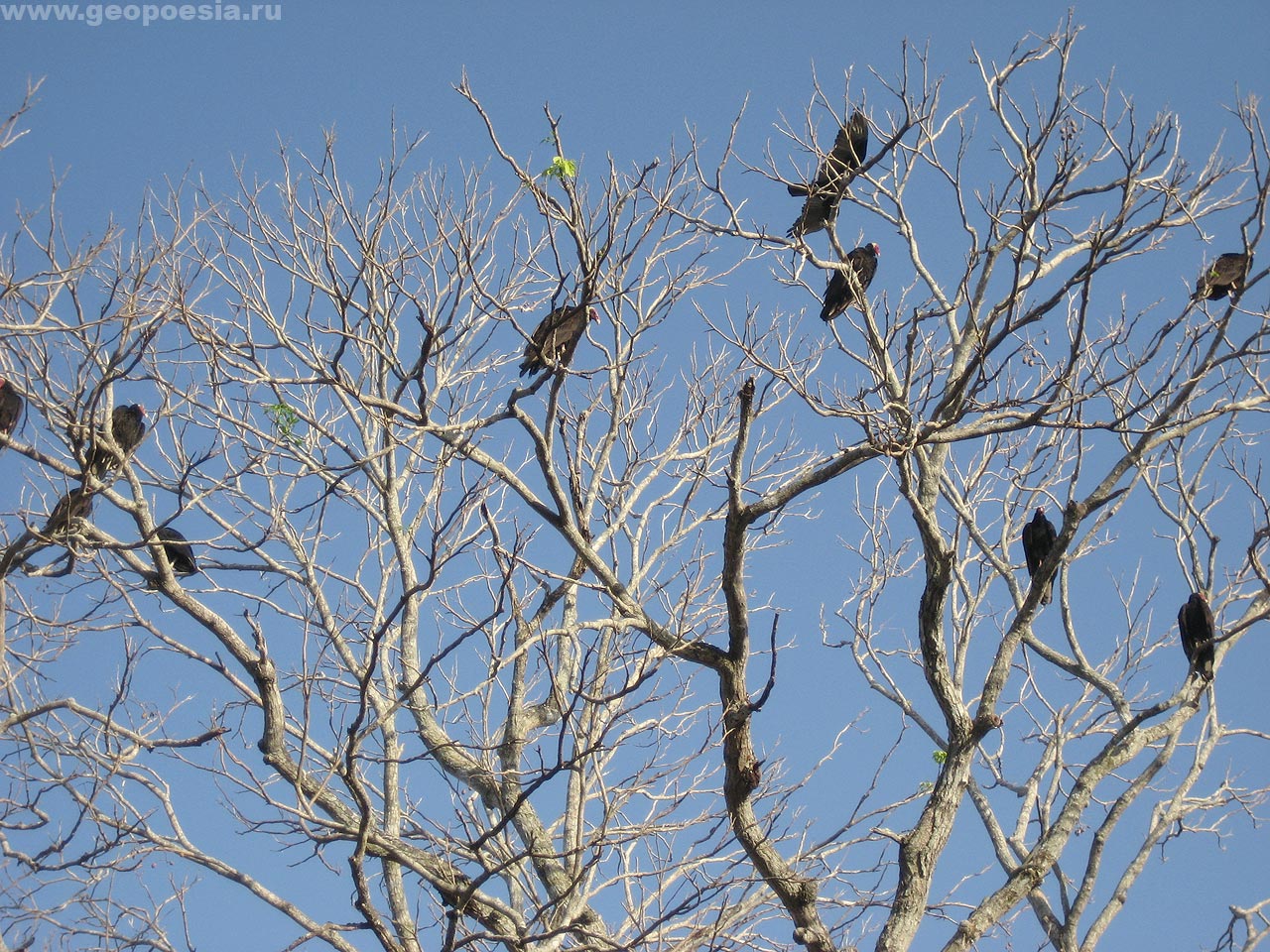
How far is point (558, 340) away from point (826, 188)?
6.29 ft

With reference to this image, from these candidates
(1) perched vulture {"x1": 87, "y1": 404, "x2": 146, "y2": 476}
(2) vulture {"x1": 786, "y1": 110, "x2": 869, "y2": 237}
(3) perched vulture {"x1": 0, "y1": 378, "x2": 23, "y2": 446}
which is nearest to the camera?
(1) perched vulture {"x1": 87, "y1": 404, "x2": 146, "y2": 476}

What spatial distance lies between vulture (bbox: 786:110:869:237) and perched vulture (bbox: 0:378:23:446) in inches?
156

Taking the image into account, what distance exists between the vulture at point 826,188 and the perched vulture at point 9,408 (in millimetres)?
3959

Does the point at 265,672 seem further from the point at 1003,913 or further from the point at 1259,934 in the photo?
the point at 1259,934

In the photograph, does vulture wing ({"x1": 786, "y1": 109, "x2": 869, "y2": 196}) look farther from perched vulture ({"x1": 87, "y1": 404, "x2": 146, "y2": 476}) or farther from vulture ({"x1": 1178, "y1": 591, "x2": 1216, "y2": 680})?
perched vulture ({"x1": 87, "y1": 404, "x2": 146, "y2": 476})

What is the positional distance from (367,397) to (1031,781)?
436 centimetres

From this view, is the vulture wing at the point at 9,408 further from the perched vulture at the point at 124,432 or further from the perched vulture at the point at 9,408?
the perched vulture at the point at 124,432

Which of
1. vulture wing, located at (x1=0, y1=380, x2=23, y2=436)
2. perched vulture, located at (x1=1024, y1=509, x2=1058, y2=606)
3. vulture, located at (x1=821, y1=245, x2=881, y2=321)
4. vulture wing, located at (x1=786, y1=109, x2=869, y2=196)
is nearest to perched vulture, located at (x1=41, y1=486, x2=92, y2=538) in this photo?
vulture wing, located at (x1=0, y1=380, x2=23, y2=436)

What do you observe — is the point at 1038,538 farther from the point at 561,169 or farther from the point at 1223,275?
the point at 561,169

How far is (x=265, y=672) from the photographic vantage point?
360cm

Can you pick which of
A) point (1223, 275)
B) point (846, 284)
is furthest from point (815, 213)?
point (1223, 275)

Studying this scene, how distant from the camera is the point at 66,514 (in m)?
4.17

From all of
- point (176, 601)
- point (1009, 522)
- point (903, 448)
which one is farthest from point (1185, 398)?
point (176, 601)

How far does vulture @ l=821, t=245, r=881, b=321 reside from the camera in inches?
196
